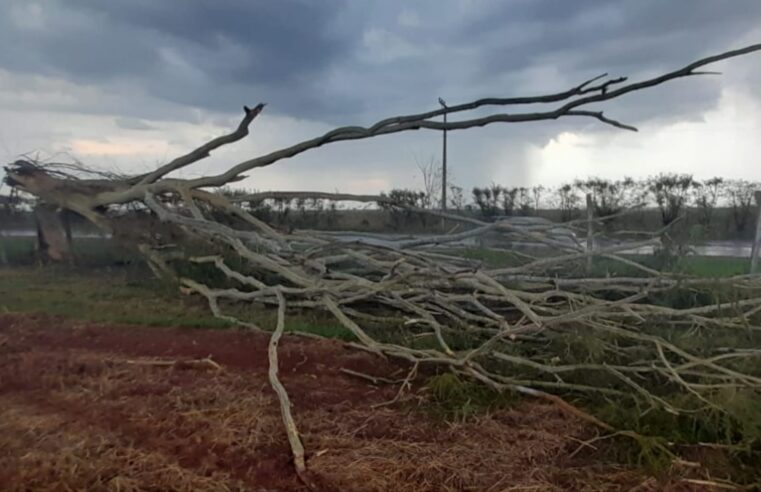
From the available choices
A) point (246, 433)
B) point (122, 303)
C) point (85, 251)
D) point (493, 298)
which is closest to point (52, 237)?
point (85, 251)

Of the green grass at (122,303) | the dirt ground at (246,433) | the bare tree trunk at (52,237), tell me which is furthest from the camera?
the bare tree trunk at (52,237)

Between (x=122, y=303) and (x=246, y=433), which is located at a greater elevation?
(x=122, y=303)

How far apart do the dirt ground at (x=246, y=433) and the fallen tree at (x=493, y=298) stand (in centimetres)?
22

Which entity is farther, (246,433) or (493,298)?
(493,298)

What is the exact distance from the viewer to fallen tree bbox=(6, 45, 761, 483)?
12.7 feet

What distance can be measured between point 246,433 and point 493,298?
2.51m

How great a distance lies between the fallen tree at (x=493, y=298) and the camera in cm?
388

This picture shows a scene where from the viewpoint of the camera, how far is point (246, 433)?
3496 millimetres

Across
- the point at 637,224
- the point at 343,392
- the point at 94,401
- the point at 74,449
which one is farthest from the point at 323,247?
the point at 637,224

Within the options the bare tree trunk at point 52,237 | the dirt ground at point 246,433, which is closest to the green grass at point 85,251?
the bare tree trunk at point 52,237

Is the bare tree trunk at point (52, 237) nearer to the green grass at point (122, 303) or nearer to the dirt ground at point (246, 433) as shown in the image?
the green grass at point (122, 303)

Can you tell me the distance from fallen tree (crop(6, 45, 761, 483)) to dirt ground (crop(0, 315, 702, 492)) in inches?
8.5

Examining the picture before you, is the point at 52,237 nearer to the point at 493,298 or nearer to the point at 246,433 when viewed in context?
the point at 493,298

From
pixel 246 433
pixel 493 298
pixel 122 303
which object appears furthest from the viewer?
pixel 122 303
